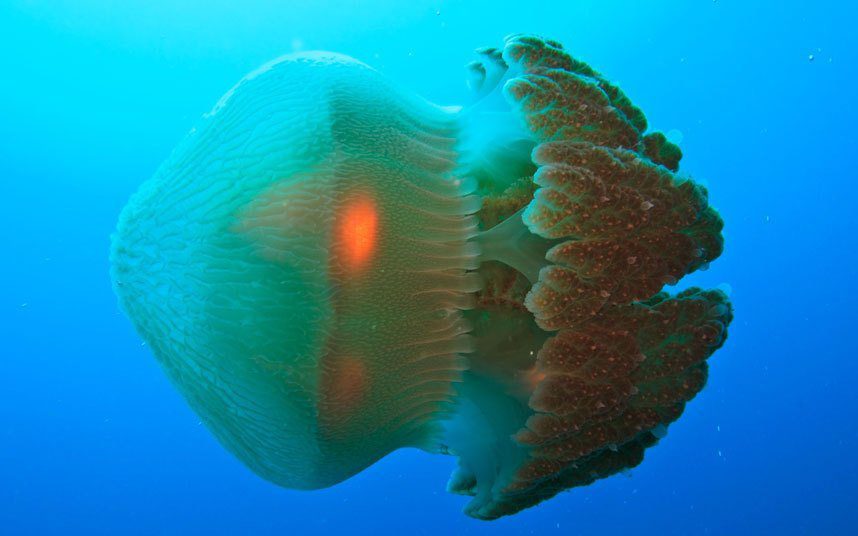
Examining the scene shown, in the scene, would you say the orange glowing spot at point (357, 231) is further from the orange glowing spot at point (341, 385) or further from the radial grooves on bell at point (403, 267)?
the orange glowing spot at point (341, 385)

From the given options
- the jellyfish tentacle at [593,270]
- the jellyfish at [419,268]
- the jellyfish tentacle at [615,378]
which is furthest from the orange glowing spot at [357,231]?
the jellyfish tentacle at [615,378]

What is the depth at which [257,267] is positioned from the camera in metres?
2.24

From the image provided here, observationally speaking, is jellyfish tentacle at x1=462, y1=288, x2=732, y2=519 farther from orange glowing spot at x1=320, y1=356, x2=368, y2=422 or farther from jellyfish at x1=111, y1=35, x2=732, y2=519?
orange glowing spot at x1=320, y1=356, x2=368, y2=422

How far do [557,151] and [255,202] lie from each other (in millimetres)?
1077

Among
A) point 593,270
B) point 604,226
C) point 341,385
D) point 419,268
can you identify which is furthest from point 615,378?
point 341,385

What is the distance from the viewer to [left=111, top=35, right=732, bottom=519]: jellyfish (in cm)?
227

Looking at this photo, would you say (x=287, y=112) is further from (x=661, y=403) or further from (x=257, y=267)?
(x=661, y=403)

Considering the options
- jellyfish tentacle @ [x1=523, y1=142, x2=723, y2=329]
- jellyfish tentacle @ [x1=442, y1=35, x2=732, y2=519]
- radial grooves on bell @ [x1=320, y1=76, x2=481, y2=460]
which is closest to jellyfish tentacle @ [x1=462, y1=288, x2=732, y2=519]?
jellyfish tentacle @ [x1=442, y1=35, x2=732, y2=519]

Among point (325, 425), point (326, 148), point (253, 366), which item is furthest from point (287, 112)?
point (325, 425)

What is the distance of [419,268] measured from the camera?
2.41 metres

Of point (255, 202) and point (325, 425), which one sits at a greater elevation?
point (255, 202)

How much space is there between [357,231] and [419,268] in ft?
0.94

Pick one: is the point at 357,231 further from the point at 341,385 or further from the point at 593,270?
the point at 593,270

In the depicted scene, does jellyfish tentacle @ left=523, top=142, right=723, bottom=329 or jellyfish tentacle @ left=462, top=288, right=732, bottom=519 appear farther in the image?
jellyfish tentacle @ left=462, top=288, right=732, bottom=519
